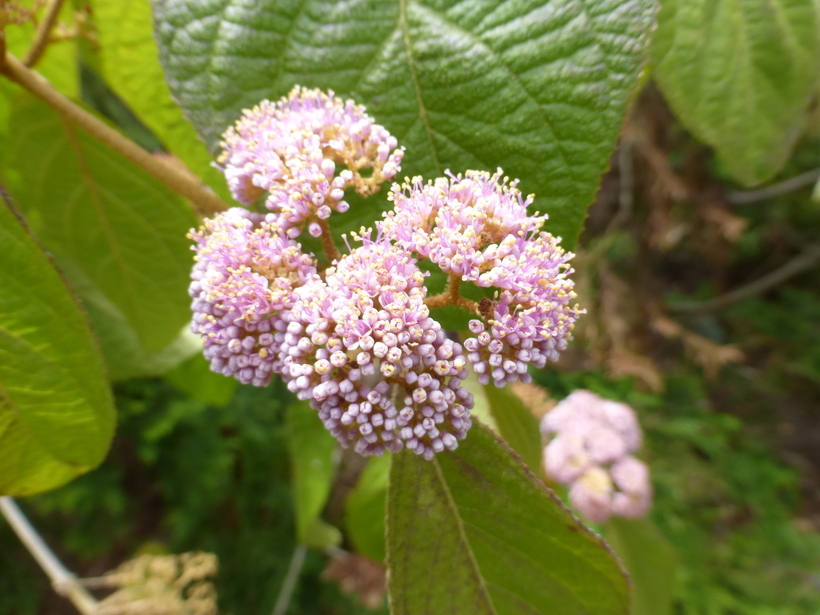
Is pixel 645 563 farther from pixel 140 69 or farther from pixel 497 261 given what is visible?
pixel 140 69

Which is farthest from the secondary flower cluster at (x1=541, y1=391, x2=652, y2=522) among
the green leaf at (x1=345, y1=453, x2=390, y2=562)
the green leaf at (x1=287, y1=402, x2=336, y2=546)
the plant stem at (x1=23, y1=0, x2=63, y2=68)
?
the plant stem at (x1=23, y1=0, x2=63, y2=68)

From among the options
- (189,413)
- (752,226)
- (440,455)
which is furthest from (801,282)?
(440,455)

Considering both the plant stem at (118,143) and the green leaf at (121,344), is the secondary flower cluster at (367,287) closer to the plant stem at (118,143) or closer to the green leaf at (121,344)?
the plant stem at (118,143)

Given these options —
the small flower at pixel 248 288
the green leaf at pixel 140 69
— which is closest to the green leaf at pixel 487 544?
the small flower at pixel 248 288

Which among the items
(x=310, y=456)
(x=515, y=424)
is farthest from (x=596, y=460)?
(x=515, y=424)

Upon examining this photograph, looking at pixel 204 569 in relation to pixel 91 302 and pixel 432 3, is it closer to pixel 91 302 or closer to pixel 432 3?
A: pixel 91 302

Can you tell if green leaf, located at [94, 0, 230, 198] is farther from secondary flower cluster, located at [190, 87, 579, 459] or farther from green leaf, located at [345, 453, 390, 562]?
green leaf, located at [345, 453, 390, 562]
